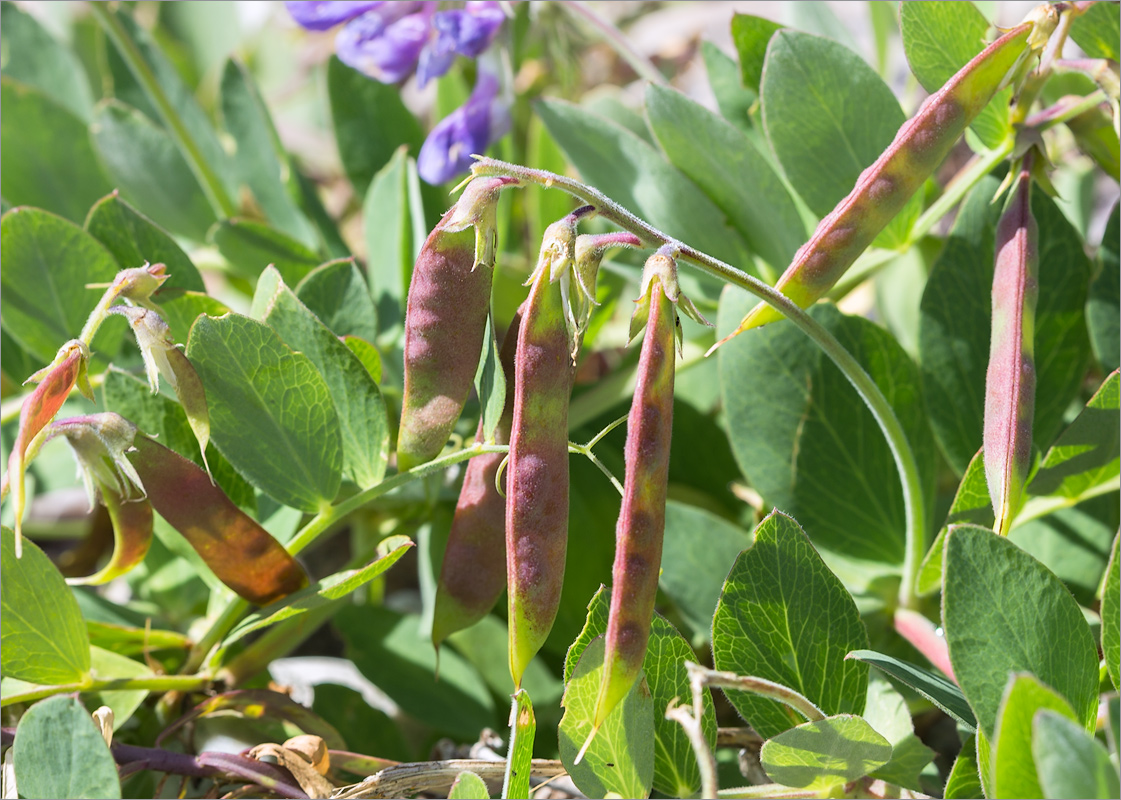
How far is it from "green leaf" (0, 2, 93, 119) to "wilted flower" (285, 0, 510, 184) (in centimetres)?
48

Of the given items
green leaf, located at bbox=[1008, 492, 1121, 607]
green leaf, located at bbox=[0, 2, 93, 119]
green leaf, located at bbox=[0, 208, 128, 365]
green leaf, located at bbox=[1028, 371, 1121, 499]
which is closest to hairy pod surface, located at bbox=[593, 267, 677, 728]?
green leaf, located at bbox=[1028, 371, 1121, 499]

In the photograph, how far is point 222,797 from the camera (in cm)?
86

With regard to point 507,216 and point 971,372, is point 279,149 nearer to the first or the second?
point 507,216

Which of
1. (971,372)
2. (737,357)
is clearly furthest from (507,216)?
(971,372)

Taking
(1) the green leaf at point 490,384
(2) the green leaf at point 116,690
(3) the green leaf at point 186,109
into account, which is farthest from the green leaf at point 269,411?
(3) the green leaf at point 186,109

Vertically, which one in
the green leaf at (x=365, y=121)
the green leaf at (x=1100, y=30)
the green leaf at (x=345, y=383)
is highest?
the green leaf at (x=1100, y=30)

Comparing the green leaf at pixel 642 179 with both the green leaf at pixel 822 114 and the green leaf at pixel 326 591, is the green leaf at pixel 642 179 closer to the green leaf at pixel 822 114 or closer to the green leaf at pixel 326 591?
the green leaf at pixel 822 114

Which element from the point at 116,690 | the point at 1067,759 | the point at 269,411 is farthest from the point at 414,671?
the point at 1067,759

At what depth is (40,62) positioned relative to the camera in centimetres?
151

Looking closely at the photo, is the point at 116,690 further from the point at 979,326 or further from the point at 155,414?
the point at 979,326

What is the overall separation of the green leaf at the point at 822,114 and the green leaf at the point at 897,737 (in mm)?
466

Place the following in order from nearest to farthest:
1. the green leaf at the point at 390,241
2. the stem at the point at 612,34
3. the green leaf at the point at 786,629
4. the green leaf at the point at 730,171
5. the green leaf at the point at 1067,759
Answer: the green leaf at the point at 1067,759, the green leaf at the point at 786,629, the green leaf at the point at 730,171, the green leaf at the point at 390,241, the stem at the point at 612,34

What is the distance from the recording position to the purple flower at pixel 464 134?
1.21 m

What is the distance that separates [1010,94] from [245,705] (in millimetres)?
916
